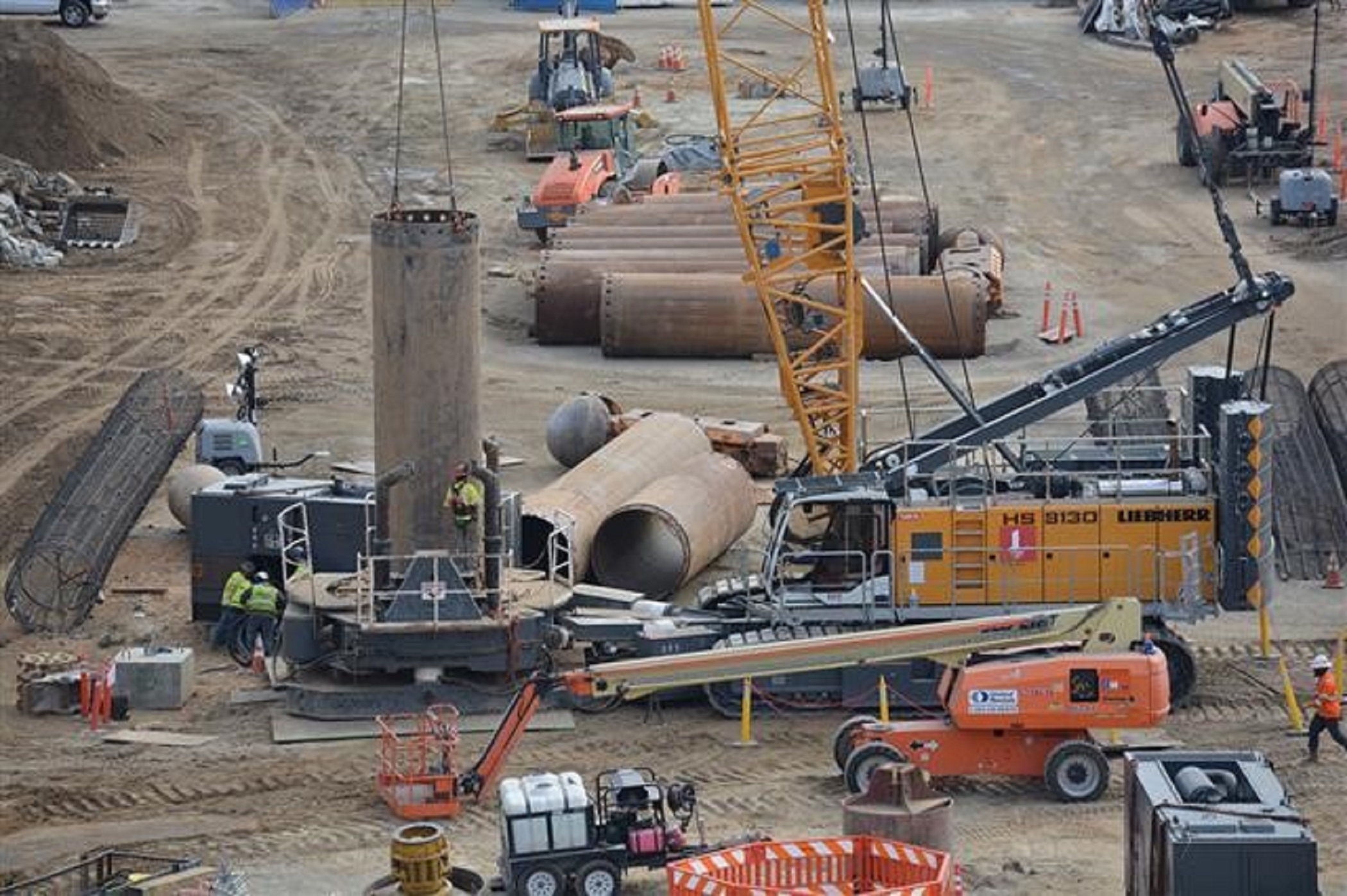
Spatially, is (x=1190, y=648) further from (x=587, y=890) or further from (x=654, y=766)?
(x=587, y=890)

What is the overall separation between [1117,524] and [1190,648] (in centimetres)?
215

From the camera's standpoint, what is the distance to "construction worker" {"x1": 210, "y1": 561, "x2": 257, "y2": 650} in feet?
111

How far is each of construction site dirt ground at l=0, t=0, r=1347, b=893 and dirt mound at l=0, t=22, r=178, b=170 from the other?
0.57 metres

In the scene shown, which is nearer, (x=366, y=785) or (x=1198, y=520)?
(x=366, y=785)

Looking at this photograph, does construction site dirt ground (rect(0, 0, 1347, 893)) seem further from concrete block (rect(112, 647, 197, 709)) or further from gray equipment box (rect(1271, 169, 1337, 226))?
gray equipment box (rect(1271, 169, 1337, 226))

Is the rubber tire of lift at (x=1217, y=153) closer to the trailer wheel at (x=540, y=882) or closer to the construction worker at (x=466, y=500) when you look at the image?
the construction worker at (x=466, y=500)

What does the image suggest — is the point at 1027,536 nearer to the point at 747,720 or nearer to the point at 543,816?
the point at 747,720

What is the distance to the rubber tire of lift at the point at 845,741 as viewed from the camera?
2911 centimetres

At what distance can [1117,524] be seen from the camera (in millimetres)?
31812

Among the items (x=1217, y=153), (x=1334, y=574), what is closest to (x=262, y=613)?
(x=1334, y=574)

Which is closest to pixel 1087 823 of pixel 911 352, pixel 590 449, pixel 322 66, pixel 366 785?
pixel 366 785

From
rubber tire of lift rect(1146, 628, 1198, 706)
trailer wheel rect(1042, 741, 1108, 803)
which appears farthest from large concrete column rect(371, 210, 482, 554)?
rubber tire of lift rect(1146, 628, 1198, 706)

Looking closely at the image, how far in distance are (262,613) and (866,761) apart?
852 cm

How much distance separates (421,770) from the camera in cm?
2895
